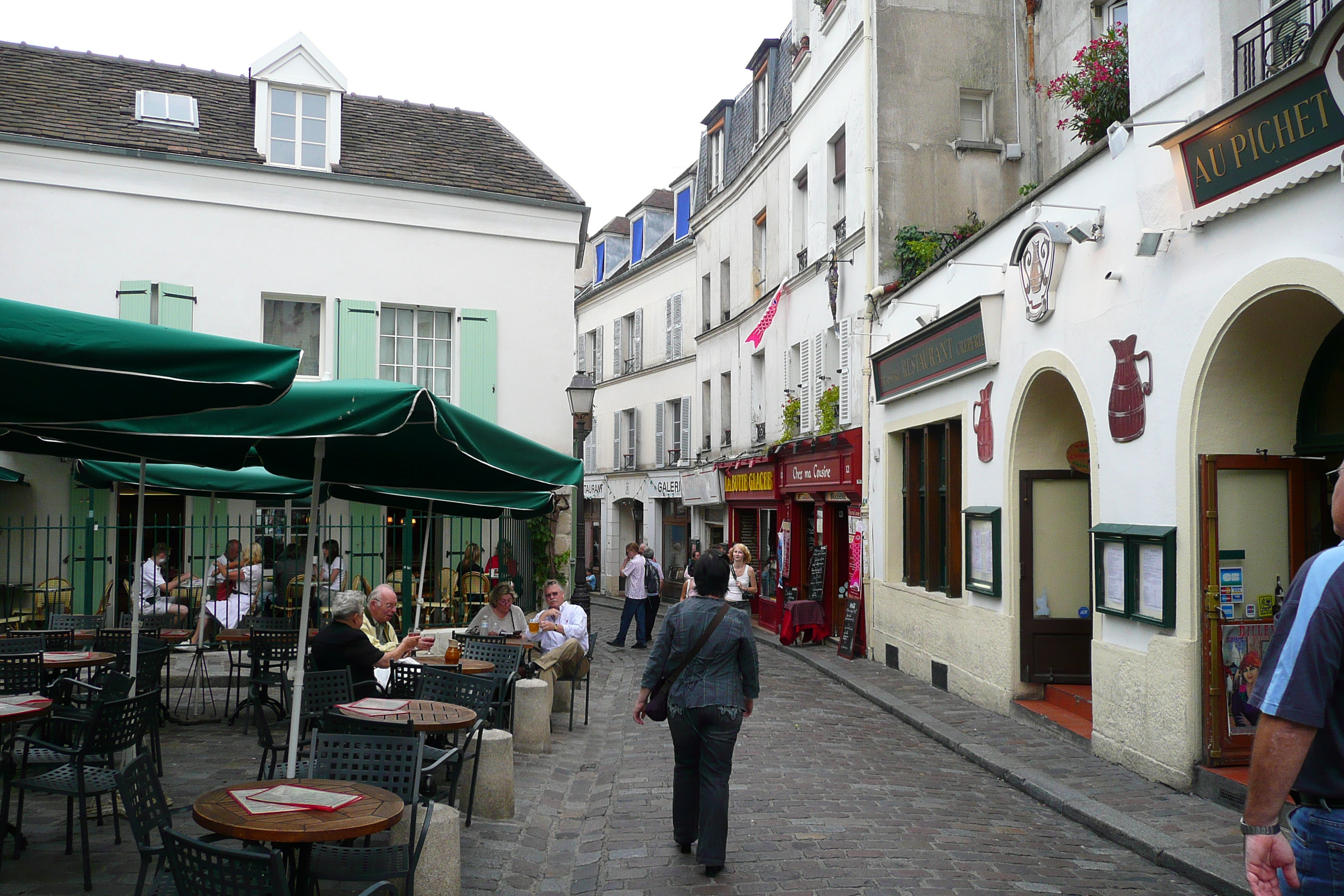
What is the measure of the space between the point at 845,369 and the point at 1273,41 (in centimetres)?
990

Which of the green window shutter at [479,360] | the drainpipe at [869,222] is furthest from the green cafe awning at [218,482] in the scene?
the drainpipe at [869,222]

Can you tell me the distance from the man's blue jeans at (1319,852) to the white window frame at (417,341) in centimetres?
1413

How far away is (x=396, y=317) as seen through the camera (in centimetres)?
1617

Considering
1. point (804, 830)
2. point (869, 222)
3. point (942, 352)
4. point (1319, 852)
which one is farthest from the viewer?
point (869, 222)

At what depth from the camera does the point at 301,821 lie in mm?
3863

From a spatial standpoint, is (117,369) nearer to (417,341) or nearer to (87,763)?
(87,763)

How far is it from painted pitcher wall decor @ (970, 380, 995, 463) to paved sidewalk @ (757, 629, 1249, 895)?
108 inches

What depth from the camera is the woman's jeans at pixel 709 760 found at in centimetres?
548

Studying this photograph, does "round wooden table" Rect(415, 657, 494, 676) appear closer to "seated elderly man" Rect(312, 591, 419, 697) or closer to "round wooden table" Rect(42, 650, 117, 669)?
"seated elderly man" Rect(312, 591, 419, 697)

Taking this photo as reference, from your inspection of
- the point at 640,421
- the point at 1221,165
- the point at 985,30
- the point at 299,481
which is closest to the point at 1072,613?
the point at 1221,165

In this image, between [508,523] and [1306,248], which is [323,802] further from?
[508,523]

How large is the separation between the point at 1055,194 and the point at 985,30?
694cm

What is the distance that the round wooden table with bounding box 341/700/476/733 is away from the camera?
5.89 metres

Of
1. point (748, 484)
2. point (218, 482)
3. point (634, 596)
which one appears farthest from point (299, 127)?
point (748, 484)
